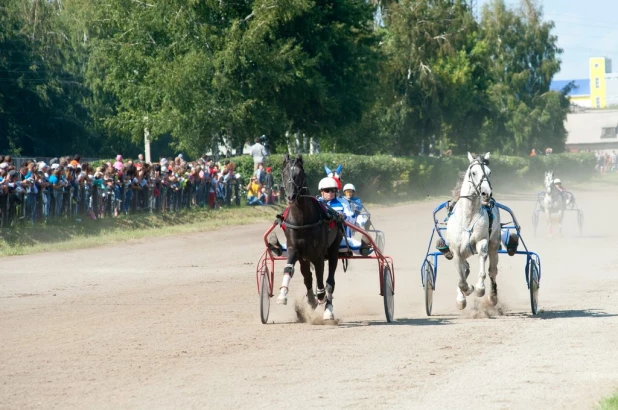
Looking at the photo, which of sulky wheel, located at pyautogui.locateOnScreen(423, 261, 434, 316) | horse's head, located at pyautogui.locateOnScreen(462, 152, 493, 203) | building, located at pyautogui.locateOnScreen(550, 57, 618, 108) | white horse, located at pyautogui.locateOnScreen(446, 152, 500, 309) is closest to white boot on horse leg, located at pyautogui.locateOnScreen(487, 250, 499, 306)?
white horse, located at pyautogui.locateOnScreen(446, 152, 500, 309)

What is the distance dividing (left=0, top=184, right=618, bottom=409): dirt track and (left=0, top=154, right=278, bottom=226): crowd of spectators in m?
2.09

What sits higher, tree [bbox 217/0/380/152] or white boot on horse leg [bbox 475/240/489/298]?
tree [bbox 217/0/380/152]

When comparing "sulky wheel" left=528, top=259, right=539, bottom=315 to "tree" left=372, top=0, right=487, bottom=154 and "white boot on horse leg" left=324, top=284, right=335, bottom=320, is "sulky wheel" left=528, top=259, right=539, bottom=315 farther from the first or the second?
"tree" left=372, top=0, right=487, bottom=154

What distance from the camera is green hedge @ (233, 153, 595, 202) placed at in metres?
28.8

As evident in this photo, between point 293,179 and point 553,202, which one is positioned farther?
point 553,202

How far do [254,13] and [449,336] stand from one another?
20402 mm

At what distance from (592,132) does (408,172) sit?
221 ft

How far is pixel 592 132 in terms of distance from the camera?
99250mm

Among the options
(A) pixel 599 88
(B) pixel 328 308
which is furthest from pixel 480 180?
(A) pixel 599 88

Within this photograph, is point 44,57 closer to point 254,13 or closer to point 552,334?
point 254,13

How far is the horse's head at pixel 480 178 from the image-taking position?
1014 centimetres

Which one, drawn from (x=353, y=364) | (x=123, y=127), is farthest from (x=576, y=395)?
(x=123, y=127)

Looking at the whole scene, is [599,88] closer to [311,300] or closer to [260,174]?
[260,174]

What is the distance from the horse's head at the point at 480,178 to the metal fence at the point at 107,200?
9.61 meters
